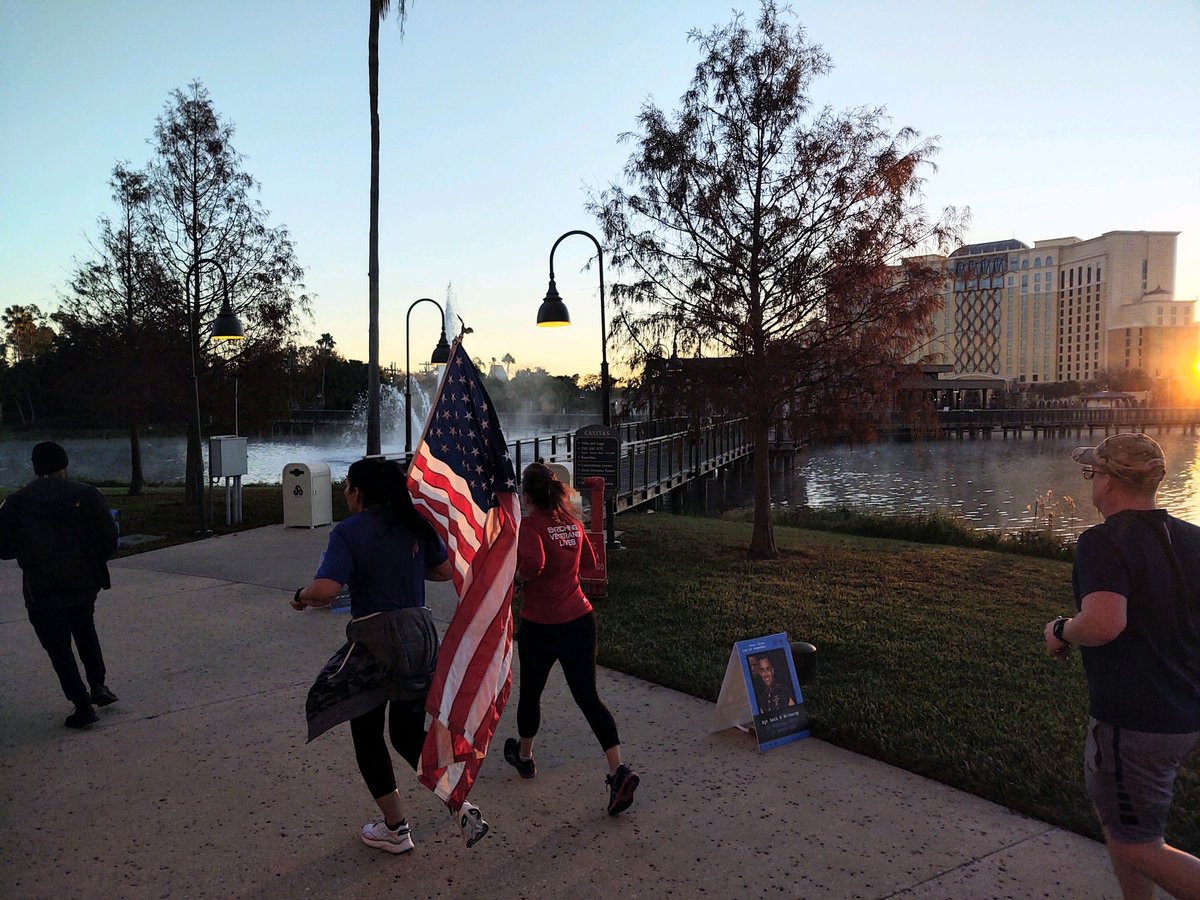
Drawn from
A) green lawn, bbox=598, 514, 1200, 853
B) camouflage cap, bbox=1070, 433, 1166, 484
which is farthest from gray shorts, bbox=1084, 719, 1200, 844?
green lawn, bbox=598, 514, 1200, 853

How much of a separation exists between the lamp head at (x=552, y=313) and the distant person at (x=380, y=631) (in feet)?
28.9

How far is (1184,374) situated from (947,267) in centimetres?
20464

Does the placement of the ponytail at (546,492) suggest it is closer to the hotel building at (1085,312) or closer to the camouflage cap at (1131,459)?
the camouflage cap at (1131,459)

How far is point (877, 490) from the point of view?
3453 centimetres

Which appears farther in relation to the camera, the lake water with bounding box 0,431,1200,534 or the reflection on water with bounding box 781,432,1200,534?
the lake water with bounding box 0,431,1200,534

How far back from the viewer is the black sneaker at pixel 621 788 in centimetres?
393

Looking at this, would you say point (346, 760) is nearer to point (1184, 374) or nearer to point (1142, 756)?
point (1142, 756)

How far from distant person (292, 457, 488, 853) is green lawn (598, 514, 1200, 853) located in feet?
8.87

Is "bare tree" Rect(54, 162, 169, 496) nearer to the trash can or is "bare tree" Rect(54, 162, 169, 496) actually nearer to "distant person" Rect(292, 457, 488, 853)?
the trash can

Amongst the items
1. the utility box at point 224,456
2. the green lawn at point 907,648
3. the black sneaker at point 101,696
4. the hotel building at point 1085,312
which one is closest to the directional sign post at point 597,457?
the green lawn at point 907,648

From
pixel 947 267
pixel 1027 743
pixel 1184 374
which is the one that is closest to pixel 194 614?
pixel 1027 743

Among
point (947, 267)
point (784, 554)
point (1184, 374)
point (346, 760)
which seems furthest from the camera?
point (1184, 374)

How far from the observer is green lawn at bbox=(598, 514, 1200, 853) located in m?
4.46

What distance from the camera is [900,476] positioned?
4134 centimetres
